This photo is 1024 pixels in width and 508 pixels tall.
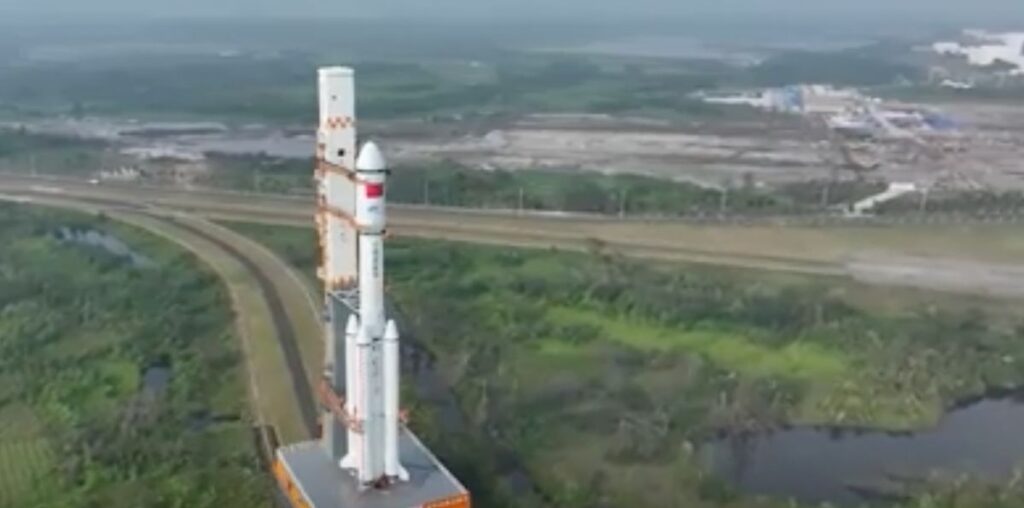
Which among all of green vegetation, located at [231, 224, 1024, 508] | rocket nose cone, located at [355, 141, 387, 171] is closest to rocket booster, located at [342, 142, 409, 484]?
rocket nose cone, located at [355, 141, 387, 171]

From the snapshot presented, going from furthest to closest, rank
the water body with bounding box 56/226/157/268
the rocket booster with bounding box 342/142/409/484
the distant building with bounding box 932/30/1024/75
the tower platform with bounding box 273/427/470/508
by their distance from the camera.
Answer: the distant building with bounding box 932/30/1024/75
the water body with bounding box 56/226/157/268
the tower platform with bounding box 273/427/470/508
the rocket booster with bounding box 342/142/409/484

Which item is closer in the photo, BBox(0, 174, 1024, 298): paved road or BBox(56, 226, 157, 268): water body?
BBox(0, 174, 1024, 298): paved road

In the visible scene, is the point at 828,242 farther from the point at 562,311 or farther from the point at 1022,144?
the point at 1022,144

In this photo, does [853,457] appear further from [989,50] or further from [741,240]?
[989,50]

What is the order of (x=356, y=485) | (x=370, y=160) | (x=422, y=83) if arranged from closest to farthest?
(x=370, y=160) < (x=356, y=485) < (x=422, y=83)

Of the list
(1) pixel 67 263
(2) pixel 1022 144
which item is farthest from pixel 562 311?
(2) pixel 1022 144

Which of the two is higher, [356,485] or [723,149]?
[723,149]

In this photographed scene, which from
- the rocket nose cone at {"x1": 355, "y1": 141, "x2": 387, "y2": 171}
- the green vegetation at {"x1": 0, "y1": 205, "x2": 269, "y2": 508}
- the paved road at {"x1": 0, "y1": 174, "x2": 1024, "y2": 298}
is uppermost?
the rocket nose cone at {"x1": 355, "y1": 141, "x2": 387, "y2": 171}

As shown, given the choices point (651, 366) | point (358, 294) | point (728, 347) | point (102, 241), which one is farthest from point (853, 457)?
point (102, 241)

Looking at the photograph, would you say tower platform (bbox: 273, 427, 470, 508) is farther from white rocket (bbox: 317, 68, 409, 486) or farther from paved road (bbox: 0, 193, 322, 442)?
paved road (bbox: 0, 193, 322, 442)
